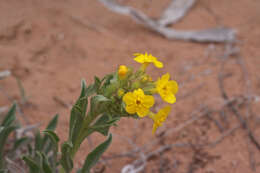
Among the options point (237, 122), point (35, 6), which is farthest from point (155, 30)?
point (237, 122)

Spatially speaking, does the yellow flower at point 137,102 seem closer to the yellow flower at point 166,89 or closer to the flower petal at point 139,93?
the flower petal at point 139,93

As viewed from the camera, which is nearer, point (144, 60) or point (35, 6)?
point (144, 60)

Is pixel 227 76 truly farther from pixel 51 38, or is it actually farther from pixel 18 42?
pixel 18 42

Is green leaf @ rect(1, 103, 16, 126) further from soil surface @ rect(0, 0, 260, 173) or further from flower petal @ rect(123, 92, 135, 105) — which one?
flower petal @ rect(123, 92, 135, 105)

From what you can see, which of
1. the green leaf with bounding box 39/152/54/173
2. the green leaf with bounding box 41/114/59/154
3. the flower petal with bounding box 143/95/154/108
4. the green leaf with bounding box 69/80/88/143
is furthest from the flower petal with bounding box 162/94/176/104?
the green leaf with bounding box 41/114/59/154

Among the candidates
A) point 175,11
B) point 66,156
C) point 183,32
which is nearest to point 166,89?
point 66,156
